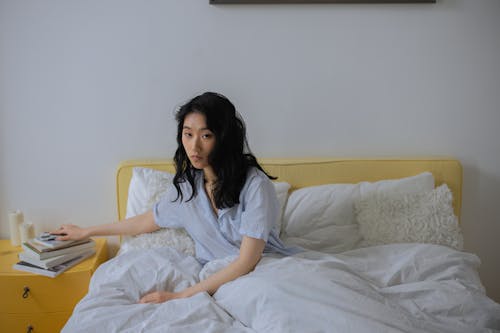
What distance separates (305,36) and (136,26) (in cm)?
81

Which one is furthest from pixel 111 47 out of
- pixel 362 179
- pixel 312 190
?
pixel 362 179

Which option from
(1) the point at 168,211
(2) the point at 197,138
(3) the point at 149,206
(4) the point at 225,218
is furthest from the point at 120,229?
(2) the point at 197,138

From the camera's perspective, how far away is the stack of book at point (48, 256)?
165 centimetres

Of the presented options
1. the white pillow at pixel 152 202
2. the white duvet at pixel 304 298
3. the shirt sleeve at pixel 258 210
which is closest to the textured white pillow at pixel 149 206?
the white pillow at pixel 152 202

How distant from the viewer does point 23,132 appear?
2.01 metres

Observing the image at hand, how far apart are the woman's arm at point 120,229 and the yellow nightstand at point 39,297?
0.43 feet

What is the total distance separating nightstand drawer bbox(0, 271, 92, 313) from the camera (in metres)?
1.67

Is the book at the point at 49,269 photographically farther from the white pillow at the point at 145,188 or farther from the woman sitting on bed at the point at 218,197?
the woman sitting on bed at the point at 218,197

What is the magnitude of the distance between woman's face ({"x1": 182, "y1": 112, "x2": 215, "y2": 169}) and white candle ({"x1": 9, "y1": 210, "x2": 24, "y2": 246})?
109cm

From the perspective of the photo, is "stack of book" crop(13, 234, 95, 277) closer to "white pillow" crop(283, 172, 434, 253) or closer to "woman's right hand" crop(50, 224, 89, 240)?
"woman's right hand" crop(50, 224, 89, 240)

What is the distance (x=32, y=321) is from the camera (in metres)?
1.71

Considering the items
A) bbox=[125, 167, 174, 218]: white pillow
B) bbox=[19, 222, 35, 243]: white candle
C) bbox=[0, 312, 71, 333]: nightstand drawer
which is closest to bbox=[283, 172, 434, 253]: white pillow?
bbox=[125, 167, 174, 218]: white pillow

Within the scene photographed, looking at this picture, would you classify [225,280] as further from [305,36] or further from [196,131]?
[305,36]

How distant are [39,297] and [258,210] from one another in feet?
3.38
